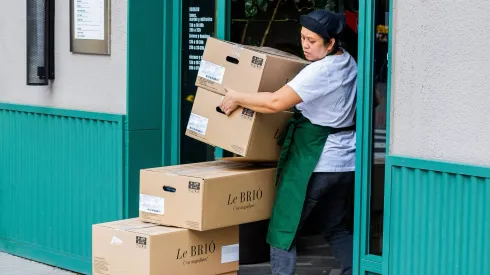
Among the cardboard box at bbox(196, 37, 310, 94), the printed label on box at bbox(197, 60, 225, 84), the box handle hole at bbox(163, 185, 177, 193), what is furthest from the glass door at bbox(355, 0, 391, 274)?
the box handle hole at bbox(163, 185, 177, 193)

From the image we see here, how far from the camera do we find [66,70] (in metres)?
6.54

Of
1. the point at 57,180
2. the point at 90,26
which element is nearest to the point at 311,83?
the point at 90,26

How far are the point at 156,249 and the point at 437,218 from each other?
141 cm

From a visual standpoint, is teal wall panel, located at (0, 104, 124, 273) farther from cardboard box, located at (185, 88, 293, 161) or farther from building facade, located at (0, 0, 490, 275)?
cardboard box, located at (185, 88, 293, 161)

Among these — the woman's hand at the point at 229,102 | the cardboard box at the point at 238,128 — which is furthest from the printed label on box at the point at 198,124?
the woman's hand at the point at 229,102

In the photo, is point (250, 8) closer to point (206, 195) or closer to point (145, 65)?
point (145, 65)

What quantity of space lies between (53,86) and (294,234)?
8.06 feet

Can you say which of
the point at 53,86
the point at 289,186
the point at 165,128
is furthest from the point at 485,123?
the point at 53,86

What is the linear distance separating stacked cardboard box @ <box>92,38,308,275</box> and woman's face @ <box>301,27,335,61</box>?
13 centimetres

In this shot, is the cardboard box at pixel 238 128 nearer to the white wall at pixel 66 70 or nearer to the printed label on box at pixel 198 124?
the printed label on box at pixel 198 124

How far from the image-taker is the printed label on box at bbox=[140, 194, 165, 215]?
16.3ft

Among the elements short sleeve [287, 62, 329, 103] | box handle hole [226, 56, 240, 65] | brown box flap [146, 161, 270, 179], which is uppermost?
box handle hole [226, 56, 240, 65]

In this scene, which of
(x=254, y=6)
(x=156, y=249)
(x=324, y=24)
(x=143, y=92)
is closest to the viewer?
(x=156, y=249)

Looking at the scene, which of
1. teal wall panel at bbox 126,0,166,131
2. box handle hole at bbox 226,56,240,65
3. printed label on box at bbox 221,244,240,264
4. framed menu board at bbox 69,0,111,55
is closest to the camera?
box handle hole at bbox 226,56,240,65
